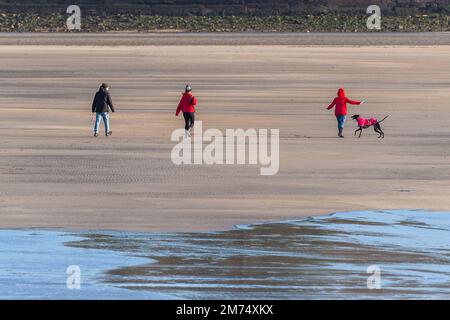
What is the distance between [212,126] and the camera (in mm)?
40500

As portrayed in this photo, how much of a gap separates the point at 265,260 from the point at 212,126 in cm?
2091

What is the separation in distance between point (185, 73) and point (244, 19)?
6938 cm

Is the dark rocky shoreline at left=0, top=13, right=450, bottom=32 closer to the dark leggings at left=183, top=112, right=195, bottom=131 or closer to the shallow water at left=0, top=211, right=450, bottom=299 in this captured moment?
the dark leggings at left=183, top=112, right=195, bottom=131

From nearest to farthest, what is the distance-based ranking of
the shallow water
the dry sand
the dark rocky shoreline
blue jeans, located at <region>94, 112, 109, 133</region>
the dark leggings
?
the shallow water
the dry sand
the dark leggings
blue jeans, located at <region>94, 112, 109, 133</region>
the dark rocky shoreline

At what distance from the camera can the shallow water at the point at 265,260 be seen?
17.7m

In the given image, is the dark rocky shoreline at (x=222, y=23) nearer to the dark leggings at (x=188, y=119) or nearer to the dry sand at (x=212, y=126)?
the dry sand at (x=212, y=126)

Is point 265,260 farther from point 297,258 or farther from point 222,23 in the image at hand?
point 222,23

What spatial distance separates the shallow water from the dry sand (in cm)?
→ 123

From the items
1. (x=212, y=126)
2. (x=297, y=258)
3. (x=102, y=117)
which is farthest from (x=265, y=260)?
(x=212, y=126)

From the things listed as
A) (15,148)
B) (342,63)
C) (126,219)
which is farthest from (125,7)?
(126,219)

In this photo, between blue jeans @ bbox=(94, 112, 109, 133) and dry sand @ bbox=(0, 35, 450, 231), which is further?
blue jeans @ bbox=(94, 112, 109, 133)

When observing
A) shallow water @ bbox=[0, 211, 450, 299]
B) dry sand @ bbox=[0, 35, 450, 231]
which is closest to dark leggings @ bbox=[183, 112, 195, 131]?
dry sand @ bbox=[0, 35, 450, 231]

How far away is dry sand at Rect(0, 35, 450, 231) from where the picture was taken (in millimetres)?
25203

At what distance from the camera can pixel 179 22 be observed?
132125 mm
